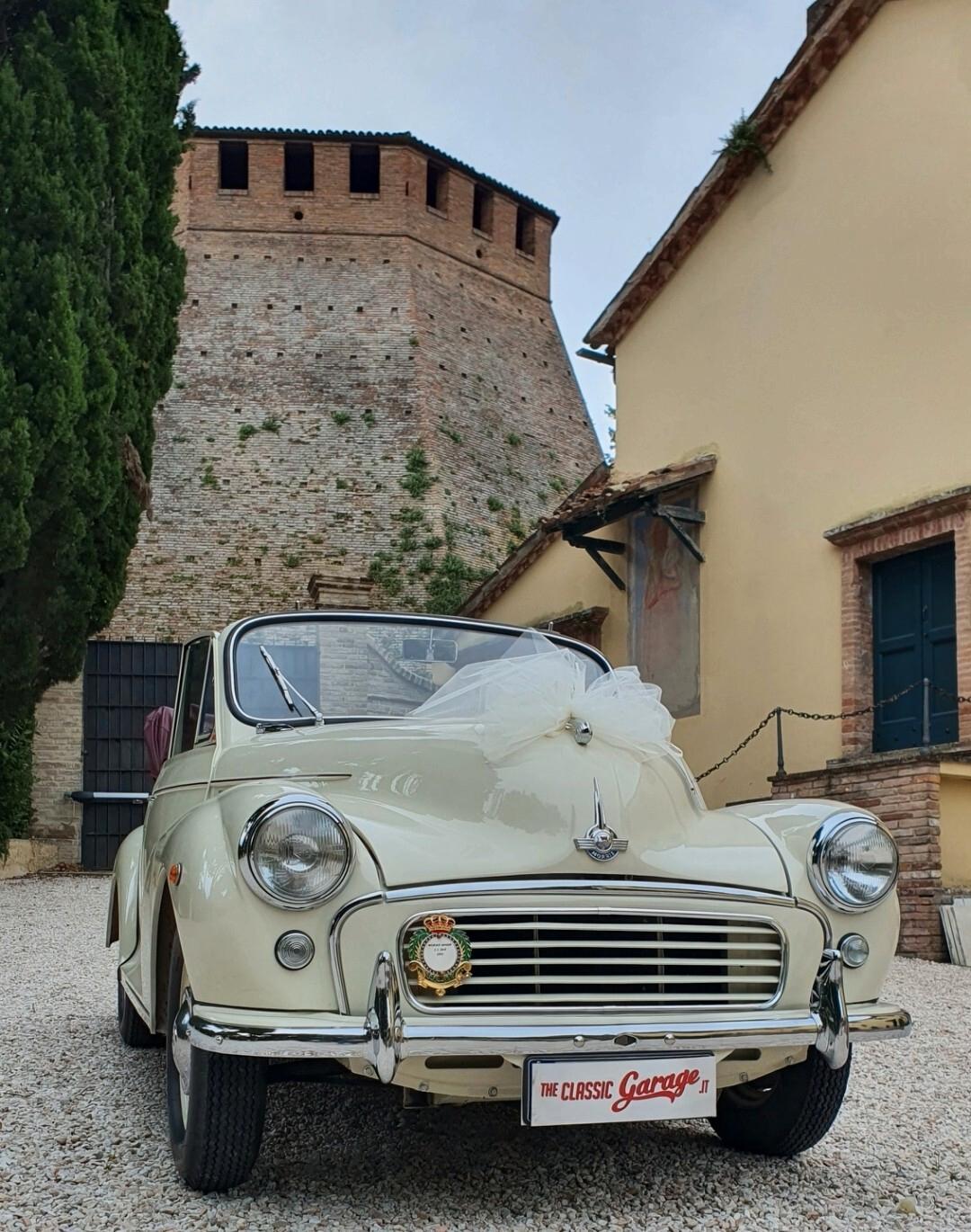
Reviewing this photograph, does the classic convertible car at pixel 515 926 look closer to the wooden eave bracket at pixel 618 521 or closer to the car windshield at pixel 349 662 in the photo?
the car windshield at pixel 349 662

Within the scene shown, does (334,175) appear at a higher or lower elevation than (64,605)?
higher

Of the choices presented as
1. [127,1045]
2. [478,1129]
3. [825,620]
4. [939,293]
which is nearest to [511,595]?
[825,620]

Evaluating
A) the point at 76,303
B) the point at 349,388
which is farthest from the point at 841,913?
the point at 349,388

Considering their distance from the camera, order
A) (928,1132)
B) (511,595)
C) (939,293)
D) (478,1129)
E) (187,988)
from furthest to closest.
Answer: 1. (511,595)
2. (939,293)
3. (928,1132)
4. (478,1129)
5. (187,988)

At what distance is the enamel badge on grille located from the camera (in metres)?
2.63

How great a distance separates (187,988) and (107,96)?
10.5 m

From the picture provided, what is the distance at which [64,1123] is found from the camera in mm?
3553

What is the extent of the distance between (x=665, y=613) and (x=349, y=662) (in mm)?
8933

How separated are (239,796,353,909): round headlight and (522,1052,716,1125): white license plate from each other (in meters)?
0.59

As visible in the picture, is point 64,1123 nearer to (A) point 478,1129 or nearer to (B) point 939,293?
(A) point 478,1129

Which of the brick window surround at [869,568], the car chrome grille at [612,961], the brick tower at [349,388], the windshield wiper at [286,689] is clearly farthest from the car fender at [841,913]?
the brick tower at [349,388]

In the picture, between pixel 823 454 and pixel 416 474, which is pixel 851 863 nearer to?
pixel 823 454

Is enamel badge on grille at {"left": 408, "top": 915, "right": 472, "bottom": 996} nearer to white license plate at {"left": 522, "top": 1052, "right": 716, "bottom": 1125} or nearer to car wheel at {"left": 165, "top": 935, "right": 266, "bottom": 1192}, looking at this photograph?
white license plate at {"left": 522, "top": 1052, "right": 716, "bottom": 1125}

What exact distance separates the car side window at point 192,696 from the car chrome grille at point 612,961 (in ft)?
4.62
